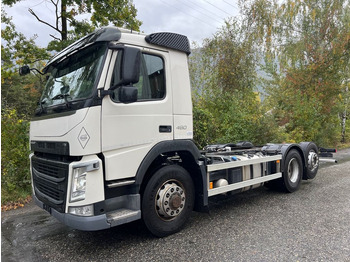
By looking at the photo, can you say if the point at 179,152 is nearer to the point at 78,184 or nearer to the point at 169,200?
the point at 169,200

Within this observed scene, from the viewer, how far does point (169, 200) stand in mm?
3615

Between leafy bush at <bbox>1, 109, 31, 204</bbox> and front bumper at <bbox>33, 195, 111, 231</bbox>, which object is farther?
leafy bush at <bbox>1, 109, 31, 204</bbox>

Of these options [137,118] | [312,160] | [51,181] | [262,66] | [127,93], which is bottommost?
[312,160]

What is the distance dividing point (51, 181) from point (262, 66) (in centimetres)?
1246

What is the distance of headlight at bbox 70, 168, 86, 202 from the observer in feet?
9.61

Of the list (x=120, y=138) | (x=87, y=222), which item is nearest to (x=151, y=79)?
(x=120, y=138)

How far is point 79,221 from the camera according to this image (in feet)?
9.52

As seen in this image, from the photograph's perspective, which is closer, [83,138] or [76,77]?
[83,138]

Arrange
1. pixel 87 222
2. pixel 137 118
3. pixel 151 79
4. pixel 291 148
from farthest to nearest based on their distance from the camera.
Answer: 1. pixel 291 148
2. pixel 151 79
3. pixel 137 118
4. pixel 87 222

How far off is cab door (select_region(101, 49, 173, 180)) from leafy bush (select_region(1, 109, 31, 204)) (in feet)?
12.9

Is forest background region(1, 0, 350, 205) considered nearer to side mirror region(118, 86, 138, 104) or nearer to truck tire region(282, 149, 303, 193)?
truck tire region(282, 149, 303, 193)

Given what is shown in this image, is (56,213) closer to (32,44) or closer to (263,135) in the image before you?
(32,44)

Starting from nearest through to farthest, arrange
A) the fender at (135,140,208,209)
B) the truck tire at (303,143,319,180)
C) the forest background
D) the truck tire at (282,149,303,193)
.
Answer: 1. the fender at (135,140,208,209)
2. the truck tire at (282,149,303,193)
3. the truck tire at (303,143,319,180)
4. the forest background

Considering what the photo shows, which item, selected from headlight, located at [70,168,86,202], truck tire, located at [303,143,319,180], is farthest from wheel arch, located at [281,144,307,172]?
headlight, located at [70,168,86,202]
